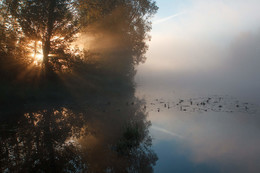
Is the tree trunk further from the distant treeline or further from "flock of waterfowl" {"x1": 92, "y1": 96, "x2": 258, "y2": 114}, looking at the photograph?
"flock of waterfowl" {"x1": 92, "y1": 96, "x2": 258, "y2": 114}

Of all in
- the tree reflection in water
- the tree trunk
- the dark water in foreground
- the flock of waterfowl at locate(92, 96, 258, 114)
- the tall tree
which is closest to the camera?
the tree reflection in water

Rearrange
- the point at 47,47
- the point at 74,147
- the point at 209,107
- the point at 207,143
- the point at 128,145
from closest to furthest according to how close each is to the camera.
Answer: the point at 74,147 < the point at 128,145 < the point at 207,143 < the point at 209,107 < the point at 47,47

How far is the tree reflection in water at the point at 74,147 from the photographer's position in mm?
5594

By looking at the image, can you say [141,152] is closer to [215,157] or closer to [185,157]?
[185,157]

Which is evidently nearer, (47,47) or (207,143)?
(207,143)

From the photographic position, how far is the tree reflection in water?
5594 millimetres

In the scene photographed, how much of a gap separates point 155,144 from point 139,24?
27.7 meters

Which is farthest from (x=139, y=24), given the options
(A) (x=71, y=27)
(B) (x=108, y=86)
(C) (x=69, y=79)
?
(C) (x=69, y=79)

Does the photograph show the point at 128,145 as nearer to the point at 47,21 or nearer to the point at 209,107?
the point at 209,107

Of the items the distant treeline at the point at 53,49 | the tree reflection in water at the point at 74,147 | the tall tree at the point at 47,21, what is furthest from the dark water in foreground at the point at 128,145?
the tall tree at the point at 47,21

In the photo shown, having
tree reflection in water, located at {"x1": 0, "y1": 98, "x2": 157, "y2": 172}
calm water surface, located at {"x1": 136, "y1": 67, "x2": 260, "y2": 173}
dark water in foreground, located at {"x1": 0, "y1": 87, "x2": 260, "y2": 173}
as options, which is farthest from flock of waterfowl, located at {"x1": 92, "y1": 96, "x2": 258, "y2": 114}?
tree reflection in water, located at {"x1": 0, "y1": 98, "x2": 157, "y2": 172}

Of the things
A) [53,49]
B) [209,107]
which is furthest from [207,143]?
[53,49]

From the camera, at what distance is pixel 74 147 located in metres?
6.98

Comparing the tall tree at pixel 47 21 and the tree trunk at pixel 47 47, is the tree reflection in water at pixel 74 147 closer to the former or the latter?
the tree trunk at pixel 47 47
